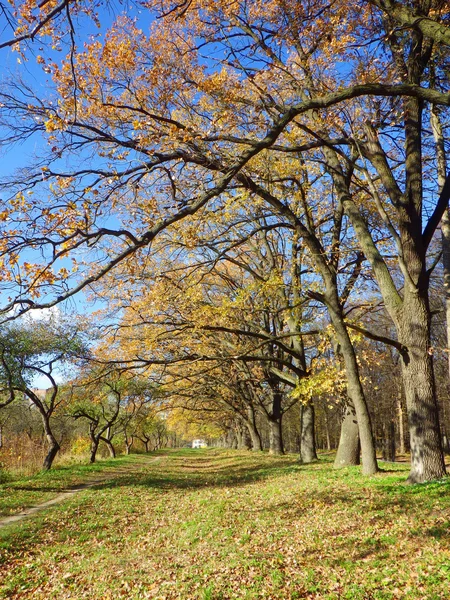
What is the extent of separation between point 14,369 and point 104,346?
408 cm

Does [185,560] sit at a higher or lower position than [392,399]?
lower

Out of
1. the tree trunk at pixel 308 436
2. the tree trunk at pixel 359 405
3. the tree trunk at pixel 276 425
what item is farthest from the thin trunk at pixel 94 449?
the tree trunk at pixel 359 405

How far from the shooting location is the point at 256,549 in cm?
649

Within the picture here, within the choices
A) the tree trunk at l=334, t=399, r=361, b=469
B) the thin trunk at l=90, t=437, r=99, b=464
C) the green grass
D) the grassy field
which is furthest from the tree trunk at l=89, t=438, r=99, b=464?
the tree trunk at l=334, t=399, r=361, b=469

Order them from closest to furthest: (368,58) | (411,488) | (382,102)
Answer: (411,488) → (368,58) → (382,102)

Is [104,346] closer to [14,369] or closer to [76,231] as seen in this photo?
[14,369]

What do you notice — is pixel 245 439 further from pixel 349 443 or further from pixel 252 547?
pixel 252 547

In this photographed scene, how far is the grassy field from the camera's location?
510 cm

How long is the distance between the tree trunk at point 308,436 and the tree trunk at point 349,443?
11.5ft

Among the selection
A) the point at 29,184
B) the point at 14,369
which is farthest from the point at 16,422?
the point at 29,184

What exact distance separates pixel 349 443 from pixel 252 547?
8146mm

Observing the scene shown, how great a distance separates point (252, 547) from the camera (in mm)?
6609

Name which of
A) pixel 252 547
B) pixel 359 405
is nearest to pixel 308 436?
pixel 359 405

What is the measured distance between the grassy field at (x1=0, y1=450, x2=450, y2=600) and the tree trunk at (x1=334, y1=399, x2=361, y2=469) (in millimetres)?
2704
